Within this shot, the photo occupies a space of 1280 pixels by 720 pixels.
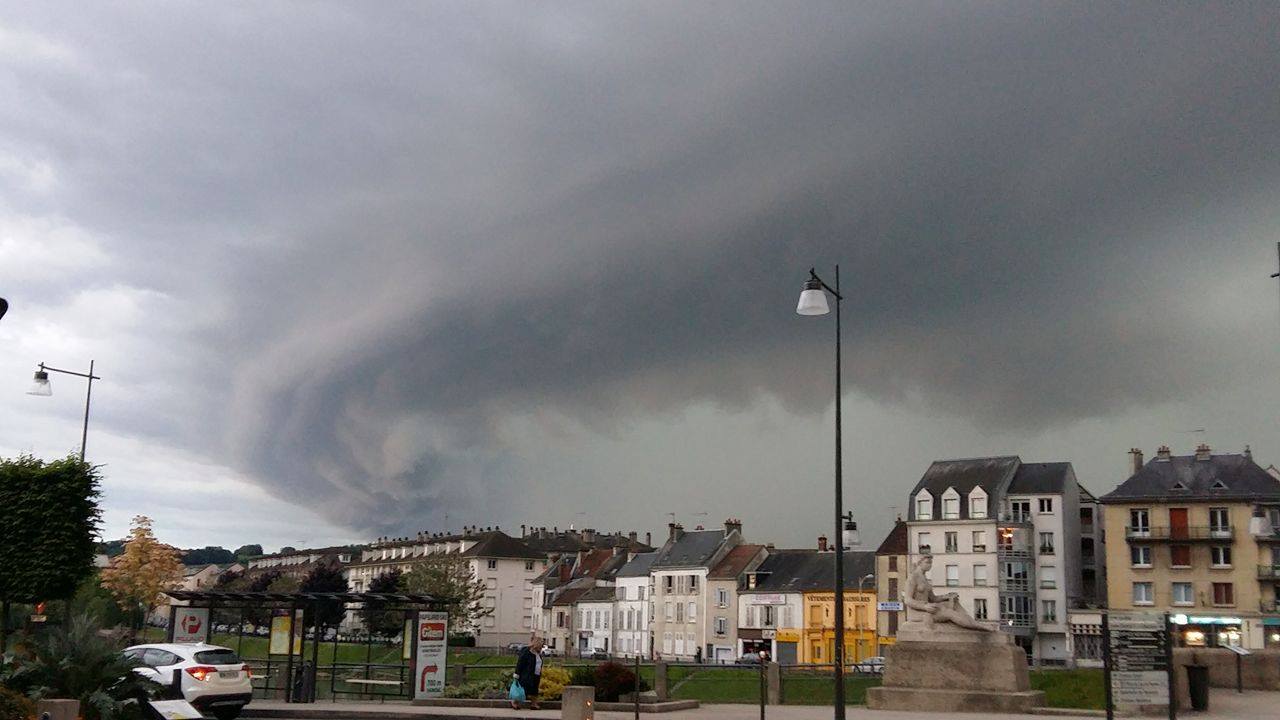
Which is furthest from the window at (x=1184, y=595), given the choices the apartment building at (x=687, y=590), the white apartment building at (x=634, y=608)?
the white apartment building at (x=634, y=608)

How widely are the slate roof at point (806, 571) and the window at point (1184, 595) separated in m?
20.9

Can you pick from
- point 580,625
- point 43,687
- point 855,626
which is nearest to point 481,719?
point 43,687

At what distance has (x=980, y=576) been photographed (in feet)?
272

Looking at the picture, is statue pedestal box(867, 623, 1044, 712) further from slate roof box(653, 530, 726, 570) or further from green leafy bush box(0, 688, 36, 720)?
slate roof box(653, 530, 726, 570)

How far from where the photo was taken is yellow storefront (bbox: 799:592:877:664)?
271 ft

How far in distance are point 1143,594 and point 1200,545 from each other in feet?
16.9

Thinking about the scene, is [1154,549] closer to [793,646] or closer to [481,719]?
[793,646]

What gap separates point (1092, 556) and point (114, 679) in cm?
8681

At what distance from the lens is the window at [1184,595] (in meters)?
74.5

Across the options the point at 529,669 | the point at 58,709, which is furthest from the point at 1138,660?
the point at 58,709

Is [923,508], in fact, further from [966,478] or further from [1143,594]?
[1143,594]

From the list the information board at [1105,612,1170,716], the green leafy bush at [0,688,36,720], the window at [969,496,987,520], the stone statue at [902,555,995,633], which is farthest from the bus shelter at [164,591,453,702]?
the window at [969,496,987,520]

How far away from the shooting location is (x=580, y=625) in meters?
109

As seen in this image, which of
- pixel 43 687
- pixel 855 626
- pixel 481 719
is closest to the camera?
pixel 43 687
